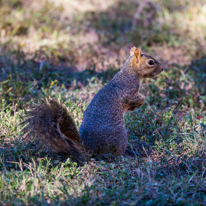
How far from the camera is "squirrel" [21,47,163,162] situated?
312 cm

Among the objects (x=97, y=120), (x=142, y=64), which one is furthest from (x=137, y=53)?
(x=97, y=120)

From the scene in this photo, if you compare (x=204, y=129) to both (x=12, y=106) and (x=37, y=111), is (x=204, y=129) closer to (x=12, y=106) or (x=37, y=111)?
(x=37, y=111)

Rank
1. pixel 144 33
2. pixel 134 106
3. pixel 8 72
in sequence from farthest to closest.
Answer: pixel 144 33 → pixel 8 72 → pixel 134 106

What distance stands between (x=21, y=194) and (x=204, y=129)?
2700mm

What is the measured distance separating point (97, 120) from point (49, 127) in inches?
29.4

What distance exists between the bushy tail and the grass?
26cm

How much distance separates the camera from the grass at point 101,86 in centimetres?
296

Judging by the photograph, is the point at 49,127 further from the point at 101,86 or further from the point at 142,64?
the point at 101,86

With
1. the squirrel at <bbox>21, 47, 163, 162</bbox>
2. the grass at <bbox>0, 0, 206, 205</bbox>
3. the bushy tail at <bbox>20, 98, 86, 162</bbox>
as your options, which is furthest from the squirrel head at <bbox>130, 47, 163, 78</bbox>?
the bushy tail at <bbox>20, 98, 86, 162</bbox>

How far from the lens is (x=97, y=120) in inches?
145

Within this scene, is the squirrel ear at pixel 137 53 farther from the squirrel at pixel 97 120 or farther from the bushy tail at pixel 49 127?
the bushy tail at pixel 49 127

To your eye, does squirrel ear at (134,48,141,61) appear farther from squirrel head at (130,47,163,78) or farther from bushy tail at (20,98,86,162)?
bushy tail at (20,98,86,162)

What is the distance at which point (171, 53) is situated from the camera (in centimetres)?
794

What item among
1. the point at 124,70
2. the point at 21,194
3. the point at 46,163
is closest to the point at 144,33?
the point at 124,70
